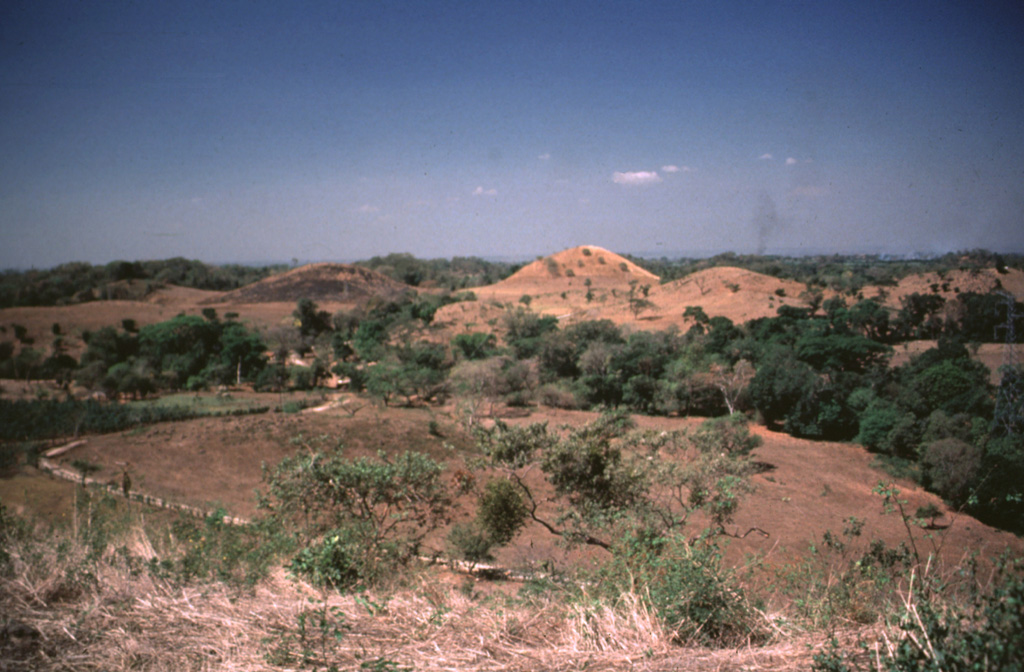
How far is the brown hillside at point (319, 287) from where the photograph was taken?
47812 mm

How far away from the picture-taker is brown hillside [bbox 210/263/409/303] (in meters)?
47.8

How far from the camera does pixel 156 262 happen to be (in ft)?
180

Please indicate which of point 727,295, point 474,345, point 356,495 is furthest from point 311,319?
point 356,495

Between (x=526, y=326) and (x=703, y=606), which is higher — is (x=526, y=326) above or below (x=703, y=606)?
above

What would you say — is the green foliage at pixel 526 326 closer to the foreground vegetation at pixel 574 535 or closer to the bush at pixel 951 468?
the foreground vegetation at pixel 574 535

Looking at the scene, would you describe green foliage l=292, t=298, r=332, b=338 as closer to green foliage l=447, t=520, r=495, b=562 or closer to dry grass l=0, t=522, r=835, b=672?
green foliage l=447, t=520, r=495, b=562

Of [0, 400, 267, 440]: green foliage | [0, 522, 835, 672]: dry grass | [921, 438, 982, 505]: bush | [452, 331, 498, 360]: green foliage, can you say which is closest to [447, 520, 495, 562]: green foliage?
[0, 522, 835, 672]: dry grass

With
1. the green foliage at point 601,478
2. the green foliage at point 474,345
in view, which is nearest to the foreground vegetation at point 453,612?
the green foliage at point 601,478

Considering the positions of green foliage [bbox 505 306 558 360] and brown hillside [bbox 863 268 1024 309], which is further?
green foliage [bbox 505 306 558 360]

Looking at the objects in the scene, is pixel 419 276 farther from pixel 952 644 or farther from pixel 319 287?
pixel 952 644

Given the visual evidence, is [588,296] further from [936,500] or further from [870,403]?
[936,500]

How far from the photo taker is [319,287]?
165 feet

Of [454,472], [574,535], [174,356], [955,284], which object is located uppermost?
[955,284]

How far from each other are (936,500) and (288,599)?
11.5 meters
